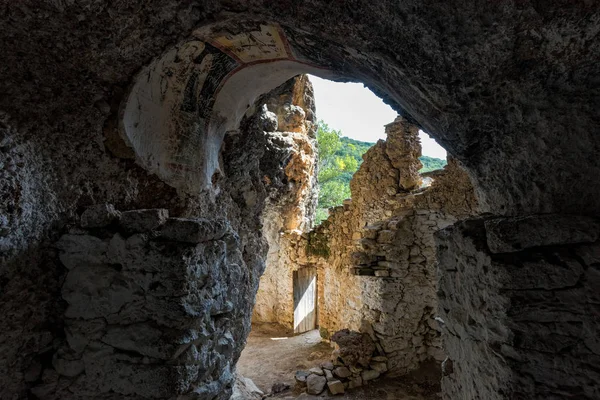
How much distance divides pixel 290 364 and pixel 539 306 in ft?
19.3

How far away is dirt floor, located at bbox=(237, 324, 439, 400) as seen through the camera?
4484 millimetres

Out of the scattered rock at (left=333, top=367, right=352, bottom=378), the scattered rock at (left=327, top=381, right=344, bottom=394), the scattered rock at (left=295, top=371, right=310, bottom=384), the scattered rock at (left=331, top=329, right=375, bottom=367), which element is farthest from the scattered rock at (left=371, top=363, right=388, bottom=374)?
the scattered rock at (left=295, top=371, right=310, bottom=384)

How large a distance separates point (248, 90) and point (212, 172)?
0.85 meters

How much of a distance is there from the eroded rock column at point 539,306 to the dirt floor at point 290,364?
Result: 378 centimetres

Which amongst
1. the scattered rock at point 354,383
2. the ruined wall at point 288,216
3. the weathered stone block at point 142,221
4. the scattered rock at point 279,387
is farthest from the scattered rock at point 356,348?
the weathered stone block at point 142,221

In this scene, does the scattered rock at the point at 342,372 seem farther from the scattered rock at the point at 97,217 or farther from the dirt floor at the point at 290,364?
the scattered rock at the point at 97,217

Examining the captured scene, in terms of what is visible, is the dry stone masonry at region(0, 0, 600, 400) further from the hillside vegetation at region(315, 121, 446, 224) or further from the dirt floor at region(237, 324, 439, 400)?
the hillside vegetation at region(315, 121, 446, 224)

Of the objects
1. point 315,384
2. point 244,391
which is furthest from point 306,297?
point 244,391

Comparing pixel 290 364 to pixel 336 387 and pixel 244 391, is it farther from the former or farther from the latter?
pixel 244 391

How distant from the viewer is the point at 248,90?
9.59 feet

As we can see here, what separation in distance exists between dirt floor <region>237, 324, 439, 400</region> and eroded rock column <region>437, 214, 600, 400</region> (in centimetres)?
378

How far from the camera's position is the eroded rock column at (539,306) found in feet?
3.42

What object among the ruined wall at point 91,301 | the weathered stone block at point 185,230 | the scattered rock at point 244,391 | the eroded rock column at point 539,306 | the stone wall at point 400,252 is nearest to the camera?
the eroded rock column at point 539,306

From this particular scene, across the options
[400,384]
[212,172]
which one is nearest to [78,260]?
[212,172]
